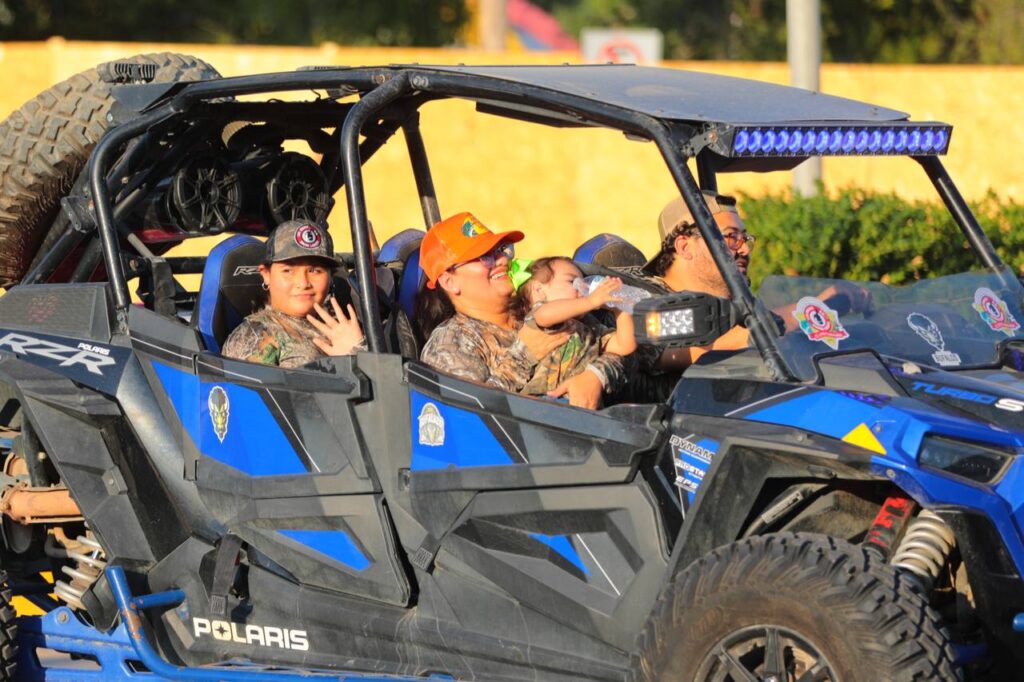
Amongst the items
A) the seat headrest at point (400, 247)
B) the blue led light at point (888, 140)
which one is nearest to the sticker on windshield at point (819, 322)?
the blue led light at point (888, 140)

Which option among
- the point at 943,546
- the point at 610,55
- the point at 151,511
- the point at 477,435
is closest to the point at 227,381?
the point at 151,511

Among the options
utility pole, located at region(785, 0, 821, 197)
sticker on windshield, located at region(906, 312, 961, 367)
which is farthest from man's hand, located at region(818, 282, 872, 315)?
utility pole, located at region(785, 0, 821, 197)

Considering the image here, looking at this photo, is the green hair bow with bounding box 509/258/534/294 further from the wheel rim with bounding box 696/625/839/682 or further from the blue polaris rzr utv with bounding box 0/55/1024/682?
the wheel rim with bounding box 696/625/839/682

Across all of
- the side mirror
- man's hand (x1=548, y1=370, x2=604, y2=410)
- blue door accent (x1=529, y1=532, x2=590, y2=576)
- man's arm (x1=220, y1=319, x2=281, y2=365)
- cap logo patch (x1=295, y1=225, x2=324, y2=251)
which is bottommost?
blue door accent (x1=529, y1=532, x2=590, y2=576)

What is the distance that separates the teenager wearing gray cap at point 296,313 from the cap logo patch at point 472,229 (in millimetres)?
519

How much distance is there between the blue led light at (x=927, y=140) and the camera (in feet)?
16.1

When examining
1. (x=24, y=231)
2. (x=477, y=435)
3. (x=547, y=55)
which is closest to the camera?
(x=477, y=435)

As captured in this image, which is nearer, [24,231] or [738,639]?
[738,639]

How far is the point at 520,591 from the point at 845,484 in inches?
39.3

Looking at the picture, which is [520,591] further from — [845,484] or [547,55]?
[547,55]

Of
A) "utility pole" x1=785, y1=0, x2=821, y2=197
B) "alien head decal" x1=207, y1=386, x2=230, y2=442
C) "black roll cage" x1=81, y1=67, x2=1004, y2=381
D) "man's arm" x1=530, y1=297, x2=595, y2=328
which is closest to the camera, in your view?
"black roll cage" x1=81, y1=67, x2=1004, y2=381

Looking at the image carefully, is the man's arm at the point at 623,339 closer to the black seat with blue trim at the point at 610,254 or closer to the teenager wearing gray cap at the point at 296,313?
the teenager wearing gray cap at the point at 296,313

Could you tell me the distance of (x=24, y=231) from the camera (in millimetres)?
7012

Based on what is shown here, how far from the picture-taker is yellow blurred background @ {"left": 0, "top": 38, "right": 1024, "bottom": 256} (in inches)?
642
